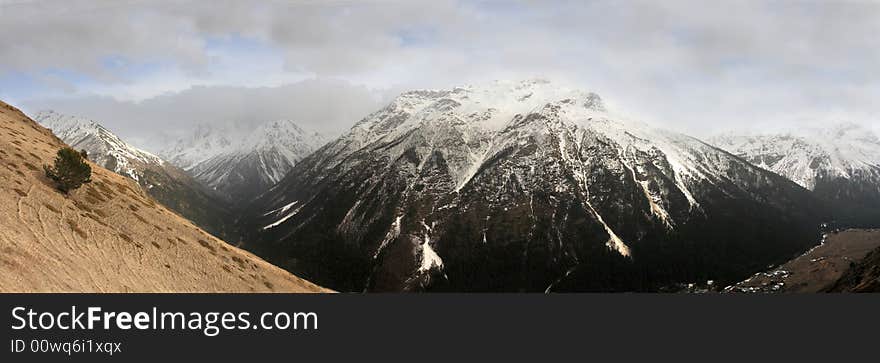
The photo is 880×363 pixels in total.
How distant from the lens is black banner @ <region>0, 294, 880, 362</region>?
3466 cm

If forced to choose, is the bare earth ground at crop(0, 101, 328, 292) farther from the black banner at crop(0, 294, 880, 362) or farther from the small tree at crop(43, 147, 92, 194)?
the black banner at crop(0, 294, 880, 362)

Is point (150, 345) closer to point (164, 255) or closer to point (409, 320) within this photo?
point (409, 320)

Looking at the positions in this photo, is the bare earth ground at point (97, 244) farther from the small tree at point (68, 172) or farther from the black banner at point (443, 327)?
the black banner at point (443, 327)

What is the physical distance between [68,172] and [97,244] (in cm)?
1715

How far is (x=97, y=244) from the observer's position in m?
53.8

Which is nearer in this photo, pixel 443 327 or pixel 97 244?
pixel 443 327

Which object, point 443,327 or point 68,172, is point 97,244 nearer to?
point 68,172

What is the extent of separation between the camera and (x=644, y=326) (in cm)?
5178

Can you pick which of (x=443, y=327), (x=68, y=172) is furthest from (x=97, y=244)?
(x=443, y=327)

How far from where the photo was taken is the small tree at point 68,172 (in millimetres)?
63969

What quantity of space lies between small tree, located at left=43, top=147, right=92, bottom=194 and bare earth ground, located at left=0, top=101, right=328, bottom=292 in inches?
49.0

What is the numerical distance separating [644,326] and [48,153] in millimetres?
91470

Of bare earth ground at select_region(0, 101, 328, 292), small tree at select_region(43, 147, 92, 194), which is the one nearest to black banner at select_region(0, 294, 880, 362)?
bare earth ground at select_region(0, 101, 328, 292)

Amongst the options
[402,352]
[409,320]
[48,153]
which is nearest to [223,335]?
[402,352]
